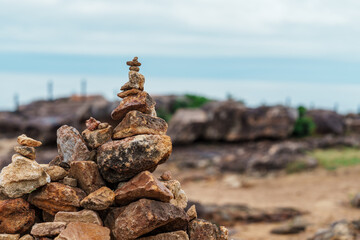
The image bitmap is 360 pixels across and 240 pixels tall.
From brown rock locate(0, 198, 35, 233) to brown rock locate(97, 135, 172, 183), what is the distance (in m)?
0.88

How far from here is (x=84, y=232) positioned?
435cm

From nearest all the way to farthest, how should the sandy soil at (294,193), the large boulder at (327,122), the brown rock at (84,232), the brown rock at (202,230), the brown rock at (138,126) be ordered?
the brown rock at (84,232) → the brown rock at (138,126) → the brown rock at (202,230) → the sandy soil at (294,193) → the large boulder at (327,122)

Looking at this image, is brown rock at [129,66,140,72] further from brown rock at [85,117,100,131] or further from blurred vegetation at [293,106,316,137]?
blurred vegetation at [293,106,316,137]

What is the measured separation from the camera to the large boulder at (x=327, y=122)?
104 feet

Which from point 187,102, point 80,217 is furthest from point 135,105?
point 187,102

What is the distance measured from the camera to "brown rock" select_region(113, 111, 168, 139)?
4.80 metres

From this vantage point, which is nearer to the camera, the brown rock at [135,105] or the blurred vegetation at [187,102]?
the brown rock at [135,105]

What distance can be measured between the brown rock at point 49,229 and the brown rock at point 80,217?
0.07 metres

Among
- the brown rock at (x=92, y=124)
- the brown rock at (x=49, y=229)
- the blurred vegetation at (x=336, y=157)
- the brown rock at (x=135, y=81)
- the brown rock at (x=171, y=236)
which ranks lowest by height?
the blurred vegetation at (x=336, y=157)

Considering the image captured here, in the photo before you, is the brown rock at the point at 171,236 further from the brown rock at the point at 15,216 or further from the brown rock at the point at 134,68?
the brown rock at the point at 134,68

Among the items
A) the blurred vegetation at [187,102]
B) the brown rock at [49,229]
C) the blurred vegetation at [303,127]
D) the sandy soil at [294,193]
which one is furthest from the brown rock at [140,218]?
the blurred vegetation at [303,127]

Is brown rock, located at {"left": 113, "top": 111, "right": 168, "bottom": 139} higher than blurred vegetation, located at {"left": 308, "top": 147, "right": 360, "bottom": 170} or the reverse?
higher

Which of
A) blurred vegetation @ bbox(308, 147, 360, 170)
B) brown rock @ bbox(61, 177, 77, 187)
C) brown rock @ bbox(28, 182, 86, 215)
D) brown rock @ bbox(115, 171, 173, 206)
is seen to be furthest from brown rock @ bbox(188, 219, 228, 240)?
blurred vegetation @ bbox(308, 147, 360, 170)

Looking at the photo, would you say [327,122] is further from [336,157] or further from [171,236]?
[171,236]
